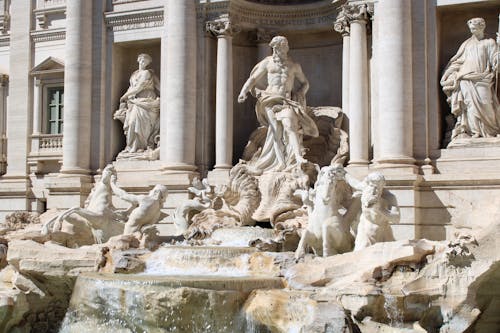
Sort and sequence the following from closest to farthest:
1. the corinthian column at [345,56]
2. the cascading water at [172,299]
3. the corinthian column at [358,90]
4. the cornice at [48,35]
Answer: the cascading water at [172,299], the corinthian column at [358,90], the corinthian column at [345,56], the cornice at [48,35]

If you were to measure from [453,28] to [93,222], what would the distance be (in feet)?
32.8

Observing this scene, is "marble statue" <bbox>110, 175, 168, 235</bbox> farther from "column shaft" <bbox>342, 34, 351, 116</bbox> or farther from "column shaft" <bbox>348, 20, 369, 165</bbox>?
"column shaft" <bbox>342, 34, 351, 116</bbox>

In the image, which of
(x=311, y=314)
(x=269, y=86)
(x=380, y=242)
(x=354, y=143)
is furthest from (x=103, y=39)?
(x=311, y=314)

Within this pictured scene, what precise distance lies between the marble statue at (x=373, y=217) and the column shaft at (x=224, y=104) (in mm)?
6541

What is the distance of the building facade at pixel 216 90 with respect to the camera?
18047 mm

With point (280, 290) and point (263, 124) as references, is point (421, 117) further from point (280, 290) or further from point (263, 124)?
point (280, 290)

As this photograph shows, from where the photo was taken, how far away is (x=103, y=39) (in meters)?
22.5

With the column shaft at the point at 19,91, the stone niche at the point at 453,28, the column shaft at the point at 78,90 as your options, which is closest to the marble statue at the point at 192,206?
the column shaft at the point at 78,90

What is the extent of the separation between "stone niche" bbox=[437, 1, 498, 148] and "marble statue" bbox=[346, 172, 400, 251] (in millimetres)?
4729

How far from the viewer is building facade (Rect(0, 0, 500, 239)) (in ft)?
59.2

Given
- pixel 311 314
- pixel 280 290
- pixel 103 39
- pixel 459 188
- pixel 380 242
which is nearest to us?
pixel 311 314

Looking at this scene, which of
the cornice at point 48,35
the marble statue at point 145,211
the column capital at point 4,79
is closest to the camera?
the marble statue at point 145,211

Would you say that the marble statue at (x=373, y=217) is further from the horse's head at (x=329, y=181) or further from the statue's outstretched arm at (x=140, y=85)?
the statue's outstretched arm at (x=140, y=85)

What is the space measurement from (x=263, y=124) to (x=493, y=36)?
6.13 meters
